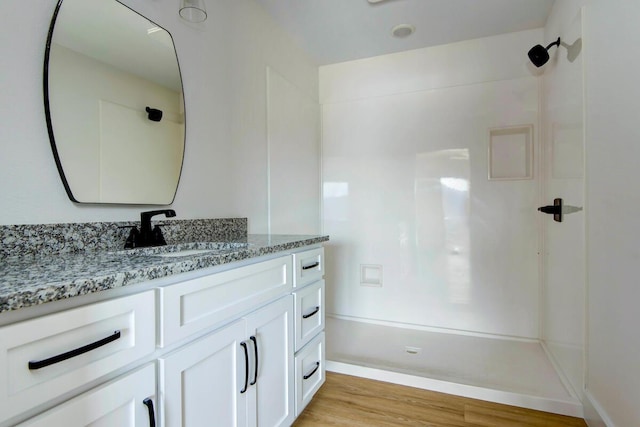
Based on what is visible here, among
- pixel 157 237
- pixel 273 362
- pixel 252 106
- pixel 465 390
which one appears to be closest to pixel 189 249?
pixel 157 237

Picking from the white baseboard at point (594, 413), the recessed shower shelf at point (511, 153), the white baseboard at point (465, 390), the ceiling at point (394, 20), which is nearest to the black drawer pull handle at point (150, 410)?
the white baseboard at point (465, 390)

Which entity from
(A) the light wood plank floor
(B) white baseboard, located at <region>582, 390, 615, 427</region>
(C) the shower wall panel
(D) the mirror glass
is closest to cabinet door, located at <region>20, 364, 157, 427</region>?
(D) the mirror glass

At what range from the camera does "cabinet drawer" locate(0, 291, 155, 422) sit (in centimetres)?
48

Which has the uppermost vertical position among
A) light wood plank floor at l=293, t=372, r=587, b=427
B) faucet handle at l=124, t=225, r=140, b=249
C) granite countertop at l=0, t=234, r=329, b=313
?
faucet handle at l=124, t=225, r=140, b=249

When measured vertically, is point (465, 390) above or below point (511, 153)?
below

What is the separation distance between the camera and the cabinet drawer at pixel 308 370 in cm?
139

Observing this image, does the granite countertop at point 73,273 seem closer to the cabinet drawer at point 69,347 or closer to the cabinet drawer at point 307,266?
the cabinet drawer at point 69,347

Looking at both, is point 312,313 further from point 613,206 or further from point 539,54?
point 539,54

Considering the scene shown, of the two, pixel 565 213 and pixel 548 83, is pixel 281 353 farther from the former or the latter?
pixel 548 83

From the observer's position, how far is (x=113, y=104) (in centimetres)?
115

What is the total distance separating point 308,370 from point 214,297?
2.67 ft

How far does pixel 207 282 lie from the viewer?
89 centimetres

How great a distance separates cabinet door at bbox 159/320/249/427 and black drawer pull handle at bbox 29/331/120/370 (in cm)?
16

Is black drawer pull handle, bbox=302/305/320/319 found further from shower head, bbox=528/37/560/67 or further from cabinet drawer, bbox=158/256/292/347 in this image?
shower head, bbox=528/37/560/67
